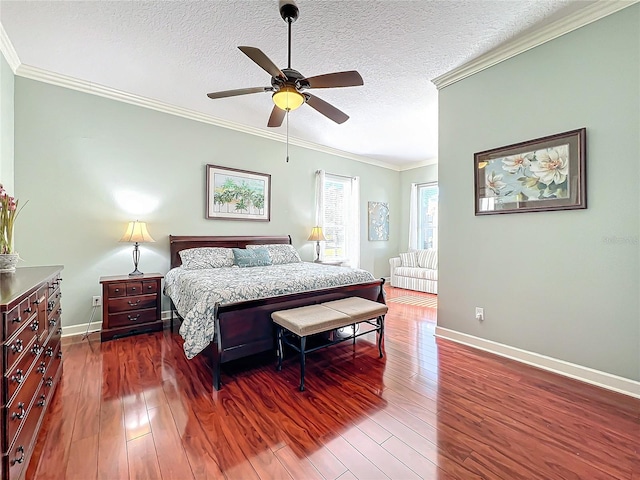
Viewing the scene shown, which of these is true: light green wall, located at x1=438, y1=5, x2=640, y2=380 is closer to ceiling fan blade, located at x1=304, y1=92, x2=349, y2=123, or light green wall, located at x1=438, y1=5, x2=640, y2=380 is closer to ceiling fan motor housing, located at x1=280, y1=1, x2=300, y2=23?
ceiling fan blade, located at x1=304, y1=92, x2=349, y2=123

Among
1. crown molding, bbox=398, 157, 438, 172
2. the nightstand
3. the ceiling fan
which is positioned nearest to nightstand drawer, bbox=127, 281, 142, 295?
the nightstand

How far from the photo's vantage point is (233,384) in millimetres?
2299

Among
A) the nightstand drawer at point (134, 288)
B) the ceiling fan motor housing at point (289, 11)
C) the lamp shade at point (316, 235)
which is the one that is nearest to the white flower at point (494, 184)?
the ceiling fan motor housing at point (289, 11)

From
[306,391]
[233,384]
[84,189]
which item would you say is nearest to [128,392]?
[233,384]

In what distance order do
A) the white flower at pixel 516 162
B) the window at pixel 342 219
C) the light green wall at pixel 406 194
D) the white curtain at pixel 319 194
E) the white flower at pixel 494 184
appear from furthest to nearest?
1. the light green wall at pixel 406 194
2. the window at pixel 342 219
3. the white curtain at pixel 319 194
4. the white flower at pixel 494 184
5. the white flower at pixel 516 162

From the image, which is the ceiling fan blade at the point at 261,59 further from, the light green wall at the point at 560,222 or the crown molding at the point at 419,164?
the crown molding at the point at 419,164

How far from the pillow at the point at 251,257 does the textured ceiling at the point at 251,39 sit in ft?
6.63

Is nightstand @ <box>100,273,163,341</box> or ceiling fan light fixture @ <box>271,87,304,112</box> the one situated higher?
ceiling fan light fixture @ <box>271,87,304,112</box>

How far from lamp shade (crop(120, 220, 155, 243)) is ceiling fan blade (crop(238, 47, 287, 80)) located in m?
2.56

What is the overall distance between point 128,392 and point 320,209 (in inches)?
161

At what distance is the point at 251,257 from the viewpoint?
4062mm

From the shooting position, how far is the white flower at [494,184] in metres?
2.83

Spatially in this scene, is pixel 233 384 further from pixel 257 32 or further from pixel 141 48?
pixel 141 48

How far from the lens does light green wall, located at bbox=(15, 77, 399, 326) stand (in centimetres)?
313
